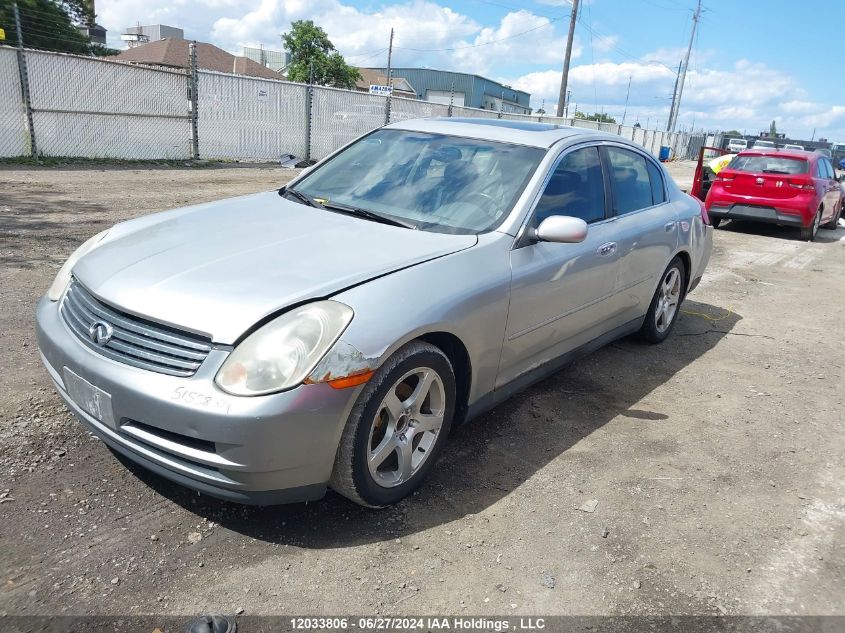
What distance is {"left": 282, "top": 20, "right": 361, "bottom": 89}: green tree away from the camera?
188ft

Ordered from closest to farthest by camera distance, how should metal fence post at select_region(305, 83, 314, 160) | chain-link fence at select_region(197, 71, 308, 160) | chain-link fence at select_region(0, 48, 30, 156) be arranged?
chain-link fence at select_region(0, 48, 30, 156) → chain-link fence at select_region(197, 71, 308, 160) → metal fence post at select_region(305, 83, 314, 160)

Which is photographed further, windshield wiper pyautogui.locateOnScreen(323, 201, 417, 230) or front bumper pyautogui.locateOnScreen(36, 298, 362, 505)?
windshield wiper pyautogui.locateOnScreen(323, 201, 417, 230)

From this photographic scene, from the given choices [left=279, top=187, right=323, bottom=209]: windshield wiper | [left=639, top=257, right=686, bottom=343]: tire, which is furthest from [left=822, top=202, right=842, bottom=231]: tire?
[left=279, top=187, right=323, bottom=209]: windshield wiper

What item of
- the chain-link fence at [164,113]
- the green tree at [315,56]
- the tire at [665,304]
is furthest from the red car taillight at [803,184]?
the green tree at [315,56]

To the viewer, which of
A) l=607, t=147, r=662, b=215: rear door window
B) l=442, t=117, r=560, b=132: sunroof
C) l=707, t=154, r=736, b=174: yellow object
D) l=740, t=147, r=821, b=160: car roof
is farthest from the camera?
l=707, t=154, r=736, b=174: yellow object

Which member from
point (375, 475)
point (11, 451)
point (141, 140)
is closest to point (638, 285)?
point (375, 475)

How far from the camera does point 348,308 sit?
2.60 meters

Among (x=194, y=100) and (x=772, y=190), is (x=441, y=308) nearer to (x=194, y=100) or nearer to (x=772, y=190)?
(x=772, y=190)

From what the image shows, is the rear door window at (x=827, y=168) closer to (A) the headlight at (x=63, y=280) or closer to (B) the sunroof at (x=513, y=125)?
(B) the sunroof at (x=513, y=125)

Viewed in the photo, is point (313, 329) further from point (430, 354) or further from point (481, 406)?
point (481, 406)

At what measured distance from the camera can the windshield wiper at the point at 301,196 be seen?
12.7 feet

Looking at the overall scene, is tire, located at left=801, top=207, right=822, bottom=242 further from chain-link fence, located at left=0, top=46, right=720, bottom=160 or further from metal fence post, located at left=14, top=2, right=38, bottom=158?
metal fence post, located at left=14, top=2, right=38, bottom=158

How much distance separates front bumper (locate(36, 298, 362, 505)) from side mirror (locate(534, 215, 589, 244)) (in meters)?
1.41

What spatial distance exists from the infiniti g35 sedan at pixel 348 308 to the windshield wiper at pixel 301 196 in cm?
2
